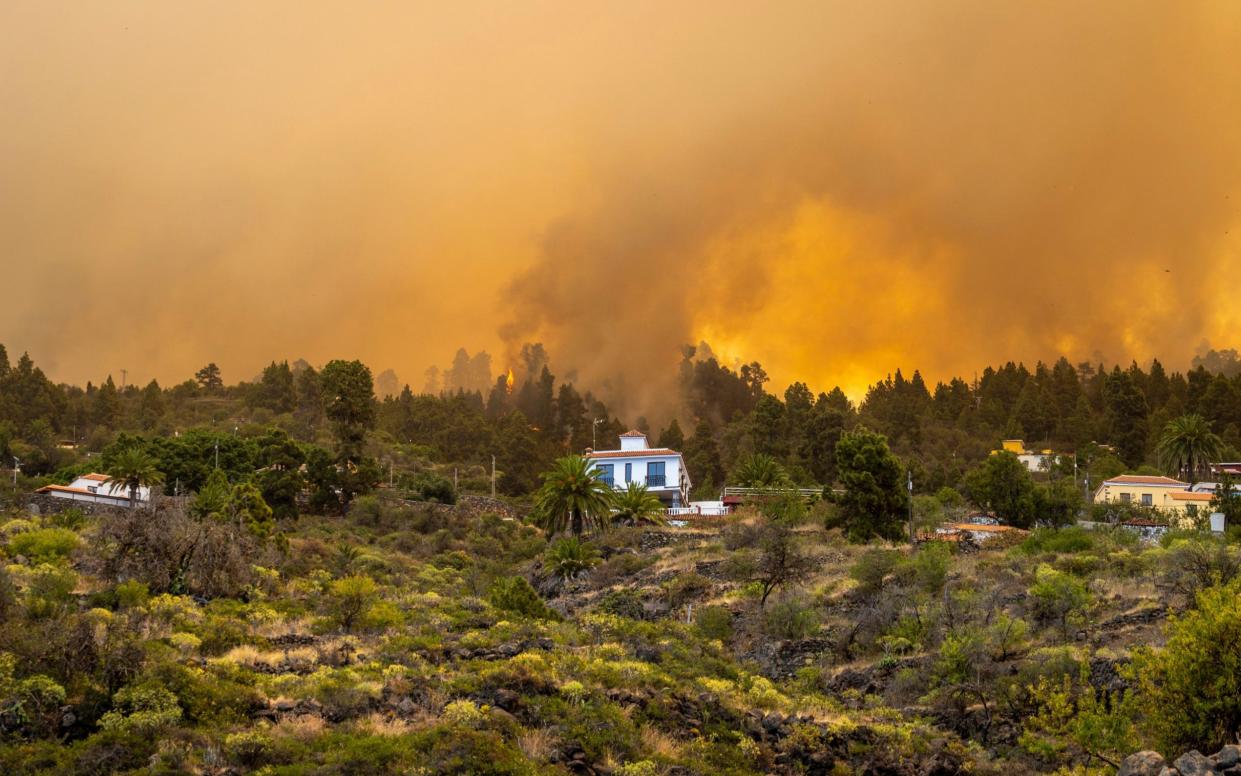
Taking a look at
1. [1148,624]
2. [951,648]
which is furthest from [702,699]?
[1148,624]

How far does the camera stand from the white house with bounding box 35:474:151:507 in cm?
6888

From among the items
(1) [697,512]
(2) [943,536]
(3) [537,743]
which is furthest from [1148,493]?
(3) [537,743]

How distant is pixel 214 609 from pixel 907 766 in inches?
795

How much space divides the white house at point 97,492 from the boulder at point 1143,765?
203 feet

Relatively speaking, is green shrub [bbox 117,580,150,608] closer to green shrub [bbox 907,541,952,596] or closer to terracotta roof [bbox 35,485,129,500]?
green shrub [bbox 907,541,952,596]

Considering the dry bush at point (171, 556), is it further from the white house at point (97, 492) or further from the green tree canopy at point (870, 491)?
the white house at point (97, 492)

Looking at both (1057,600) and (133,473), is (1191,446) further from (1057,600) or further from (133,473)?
(133,473)

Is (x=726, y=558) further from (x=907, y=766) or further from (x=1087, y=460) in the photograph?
(x=1087, y=460)

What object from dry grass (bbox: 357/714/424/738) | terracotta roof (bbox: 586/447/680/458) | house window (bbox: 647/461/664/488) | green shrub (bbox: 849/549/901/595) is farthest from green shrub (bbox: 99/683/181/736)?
terracotta roof (bbox: 586/447/680/458)

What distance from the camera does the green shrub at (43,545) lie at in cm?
3794

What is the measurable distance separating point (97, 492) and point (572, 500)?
1313 inches

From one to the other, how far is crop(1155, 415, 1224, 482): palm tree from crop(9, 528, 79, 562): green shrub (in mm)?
75537

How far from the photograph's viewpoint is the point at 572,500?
198 ft

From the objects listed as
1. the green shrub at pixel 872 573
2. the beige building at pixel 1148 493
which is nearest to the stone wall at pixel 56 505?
the green shrub at pixel 872 573
